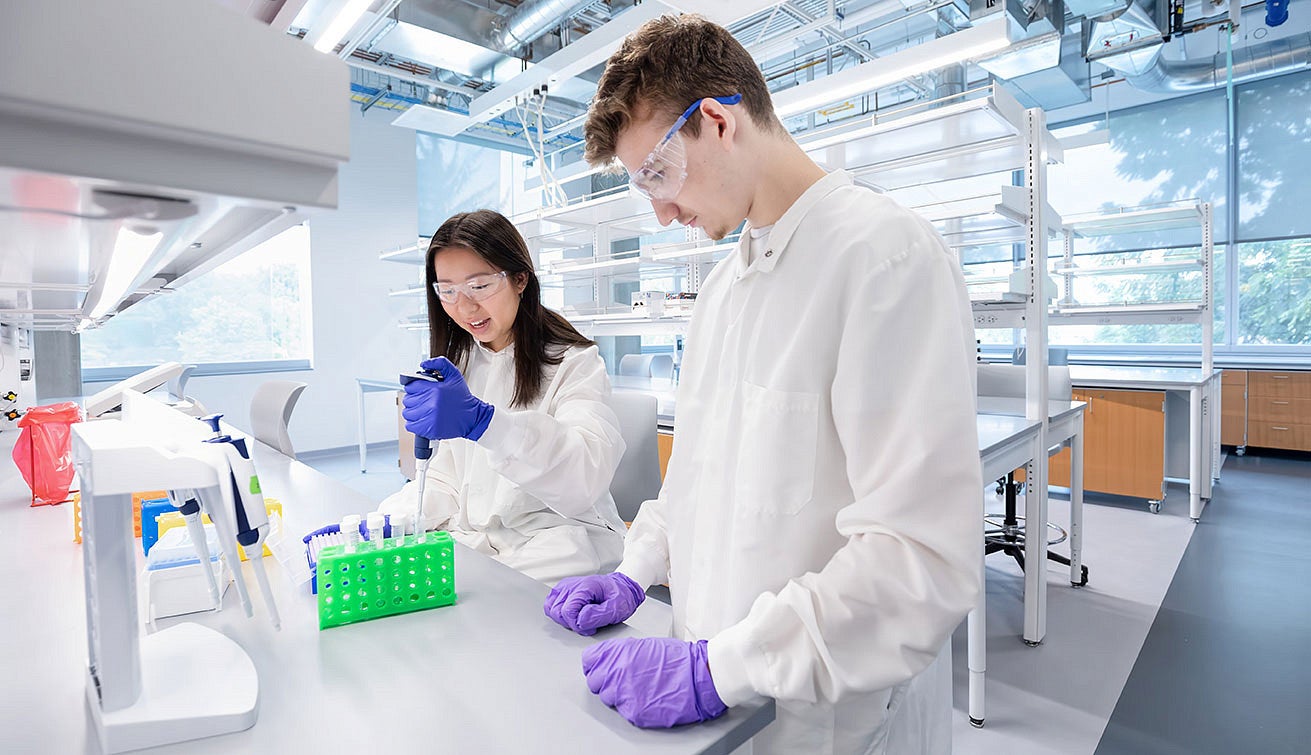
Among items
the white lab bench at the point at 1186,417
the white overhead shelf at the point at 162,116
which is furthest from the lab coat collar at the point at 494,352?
the white lab bench at the point at 1186,417

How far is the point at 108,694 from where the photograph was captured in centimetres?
63

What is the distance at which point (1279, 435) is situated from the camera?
17.2 ft

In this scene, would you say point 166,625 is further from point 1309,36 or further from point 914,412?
point 1309,36

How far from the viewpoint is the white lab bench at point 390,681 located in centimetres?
63

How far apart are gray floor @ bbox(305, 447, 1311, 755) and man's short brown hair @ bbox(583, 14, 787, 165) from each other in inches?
70.1

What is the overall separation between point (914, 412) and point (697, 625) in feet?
1.43

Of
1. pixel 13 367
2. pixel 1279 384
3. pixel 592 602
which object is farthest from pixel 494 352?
pixel 1279 384

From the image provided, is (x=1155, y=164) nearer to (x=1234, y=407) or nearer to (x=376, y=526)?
(x=1234, y=407)

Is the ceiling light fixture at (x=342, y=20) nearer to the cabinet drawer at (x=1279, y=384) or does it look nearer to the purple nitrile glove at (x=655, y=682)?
the purple nitrile glove at (x=655, y=682)

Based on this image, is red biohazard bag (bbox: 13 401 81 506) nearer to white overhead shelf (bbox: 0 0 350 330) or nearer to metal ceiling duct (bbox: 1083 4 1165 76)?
white overhead shelf (bbox: 0 0 350 330)

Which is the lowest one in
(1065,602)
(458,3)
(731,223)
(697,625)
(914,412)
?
(1065,602)

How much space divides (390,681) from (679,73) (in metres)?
0.78

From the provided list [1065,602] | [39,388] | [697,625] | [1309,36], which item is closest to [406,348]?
[39,388]

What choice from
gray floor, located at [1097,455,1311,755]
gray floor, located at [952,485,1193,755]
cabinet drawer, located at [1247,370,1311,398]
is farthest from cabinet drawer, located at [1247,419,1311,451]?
gray floor, located at [952,485,1193,755]
